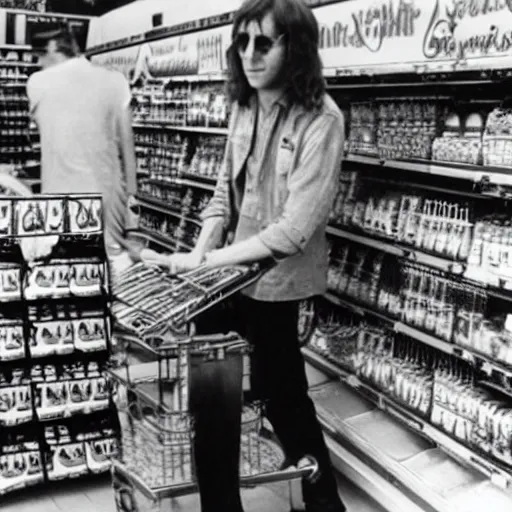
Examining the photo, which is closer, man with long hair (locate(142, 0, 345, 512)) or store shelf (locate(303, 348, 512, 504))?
man with long hair (locate(142, 0, 345, 512))

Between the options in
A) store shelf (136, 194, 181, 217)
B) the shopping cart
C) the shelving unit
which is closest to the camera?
the shopping cart

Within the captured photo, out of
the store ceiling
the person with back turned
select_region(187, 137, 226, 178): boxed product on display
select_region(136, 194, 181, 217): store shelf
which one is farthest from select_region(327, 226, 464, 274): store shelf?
the store ceiling

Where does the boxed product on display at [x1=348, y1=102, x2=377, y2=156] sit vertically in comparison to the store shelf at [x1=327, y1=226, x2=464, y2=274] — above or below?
above

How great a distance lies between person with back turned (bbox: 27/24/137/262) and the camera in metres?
4.46

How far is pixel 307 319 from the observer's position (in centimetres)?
437

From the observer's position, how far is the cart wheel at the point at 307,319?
14.3 ft

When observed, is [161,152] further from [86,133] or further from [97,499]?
[97,499]

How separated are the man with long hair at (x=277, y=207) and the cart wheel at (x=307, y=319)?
1252mm

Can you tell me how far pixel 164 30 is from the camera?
22.9 feet

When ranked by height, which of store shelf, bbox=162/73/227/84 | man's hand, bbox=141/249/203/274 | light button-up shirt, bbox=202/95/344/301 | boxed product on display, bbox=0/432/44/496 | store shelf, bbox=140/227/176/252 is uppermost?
store shelf, bbox=162/73/227/84

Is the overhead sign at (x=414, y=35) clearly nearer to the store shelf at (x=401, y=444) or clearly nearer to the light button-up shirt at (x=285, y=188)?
the light button-up shirt at (x=285, y=188)

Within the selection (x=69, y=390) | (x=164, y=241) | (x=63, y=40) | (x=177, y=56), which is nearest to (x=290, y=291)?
(x=69, y=390)

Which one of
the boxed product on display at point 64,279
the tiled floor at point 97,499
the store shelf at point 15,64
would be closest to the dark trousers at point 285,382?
the tiled floor at point 97,499

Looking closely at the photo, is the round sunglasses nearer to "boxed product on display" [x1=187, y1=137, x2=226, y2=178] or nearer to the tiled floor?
the tiled floor
